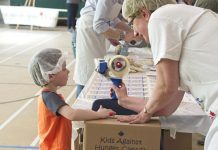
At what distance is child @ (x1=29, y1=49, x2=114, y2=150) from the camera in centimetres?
202

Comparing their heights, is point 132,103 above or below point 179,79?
below

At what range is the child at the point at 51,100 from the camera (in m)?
2.02

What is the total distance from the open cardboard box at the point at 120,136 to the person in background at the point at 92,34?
5.08 ft

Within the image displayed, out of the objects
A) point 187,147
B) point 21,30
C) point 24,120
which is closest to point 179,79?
point 187,147

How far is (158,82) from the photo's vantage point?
1.61 metres

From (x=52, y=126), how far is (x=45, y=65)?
308 millimetres

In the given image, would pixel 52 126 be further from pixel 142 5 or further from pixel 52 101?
pixel 142 5

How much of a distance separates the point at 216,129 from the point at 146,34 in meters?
0.49

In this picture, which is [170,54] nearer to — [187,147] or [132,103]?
[132,103]

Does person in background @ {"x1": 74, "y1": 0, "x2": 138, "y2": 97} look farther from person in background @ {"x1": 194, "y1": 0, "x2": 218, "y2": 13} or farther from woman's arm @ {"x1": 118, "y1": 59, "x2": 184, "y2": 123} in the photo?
woman's arm @ {"x1": 118, "y1": 59, "x2": 184, "y2": 123}

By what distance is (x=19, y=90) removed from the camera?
5.25 meters

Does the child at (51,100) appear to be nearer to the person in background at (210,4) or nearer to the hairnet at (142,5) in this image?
the hairnet at (142,5)

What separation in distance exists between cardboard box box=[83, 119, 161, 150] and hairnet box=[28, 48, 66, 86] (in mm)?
400

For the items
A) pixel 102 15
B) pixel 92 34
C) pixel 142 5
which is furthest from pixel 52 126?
pixel 92 34
